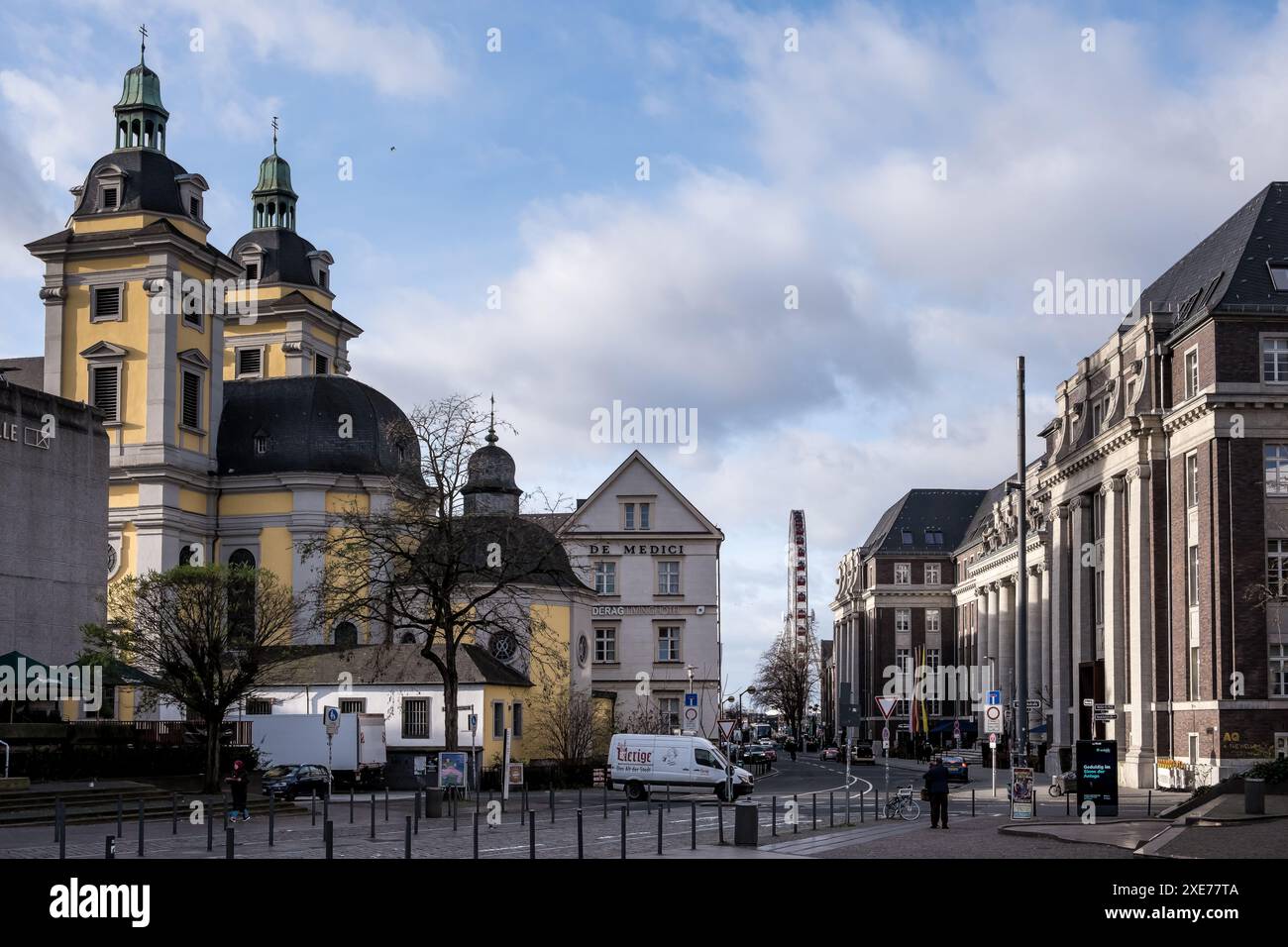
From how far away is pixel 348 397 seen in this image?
279ft

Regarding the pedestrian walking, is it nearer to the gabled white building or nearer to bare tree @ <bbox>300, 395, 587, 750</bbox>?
bare tree @ <bbox>300, 395, 587, 750</bbox>

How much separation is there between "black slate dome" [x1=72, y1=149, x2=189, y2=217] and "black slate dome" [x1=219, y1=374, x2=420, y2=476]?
10461 millimetres

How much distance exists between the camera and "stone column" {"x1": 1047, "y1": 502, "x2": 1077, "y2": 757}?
73.0m

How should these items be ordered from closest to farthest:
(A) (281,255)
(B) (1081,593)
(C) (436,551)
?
1. (C) (436,551)
2. (B) (1081,593)
3. (A) (281,255)

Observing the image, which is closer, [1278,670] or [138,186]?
[1278,670]

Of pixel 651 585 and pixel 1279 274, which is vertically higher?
pixel 1279 274

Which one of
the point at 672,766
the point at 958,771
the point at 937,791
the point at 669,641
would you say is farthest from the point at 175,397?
the point at 937,791

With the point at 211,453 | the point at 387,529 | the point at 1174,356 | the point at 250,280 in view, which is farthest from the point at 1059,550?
the point at 250,280

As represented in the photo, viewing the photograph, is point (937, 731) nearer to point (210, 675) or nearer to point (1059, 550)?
point (1059, 550)

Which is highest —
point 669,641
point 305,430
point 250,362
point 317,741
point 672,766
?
point 250,362

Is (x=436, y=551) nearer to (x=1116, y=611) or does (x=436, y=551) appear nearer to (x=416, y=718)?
(x=416, y=718)

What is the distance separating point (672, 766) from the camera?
51.4 metres

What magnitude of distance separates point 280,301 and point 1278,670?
218 ft
